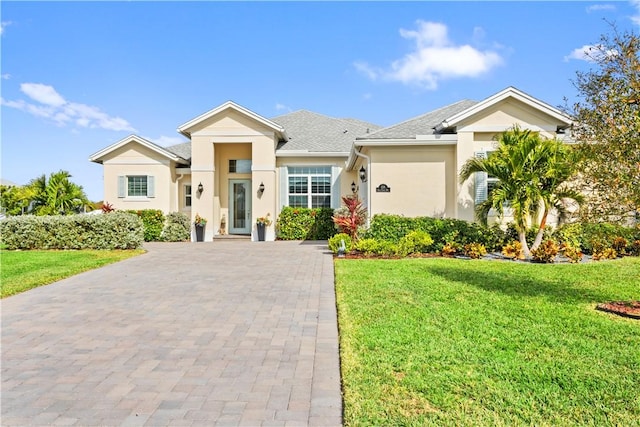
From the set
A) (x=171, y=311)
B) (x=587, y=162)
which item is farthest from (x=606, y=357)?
(x=171, y=311)

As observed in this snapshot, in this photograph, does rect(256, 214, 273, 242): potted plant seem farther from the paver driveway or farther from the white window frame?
the paver driveway

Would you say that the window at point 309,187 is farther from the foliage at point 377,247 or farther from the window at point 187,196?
the foliage at point 377,247

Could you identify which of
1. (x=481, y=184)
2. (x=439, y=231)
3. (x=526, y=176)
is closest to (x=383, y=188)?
(x=439, y=231)

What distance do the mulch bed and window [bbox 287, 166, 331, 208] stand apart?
14.8 metres

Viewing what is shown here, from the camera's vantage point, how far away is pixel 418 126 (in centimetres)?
1598

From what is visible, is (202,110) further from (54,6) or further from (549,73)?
(549,73)

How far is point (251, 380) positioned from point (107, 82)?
1437 centimetres

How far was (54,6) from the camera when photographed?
10820mm

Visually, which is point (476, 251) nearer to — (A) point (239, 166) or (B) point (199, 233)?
(B) point (199, 233)

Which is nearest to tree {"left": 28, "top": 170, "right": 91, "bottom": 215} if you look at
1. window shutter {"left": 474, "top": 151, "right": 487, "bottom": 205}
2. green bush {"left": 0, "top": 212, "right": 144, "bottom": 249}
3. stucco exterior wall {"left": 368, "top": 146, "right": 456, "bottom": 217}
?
green bush {"left": 0, "top": 212, "right": 144, "bottom": 249}

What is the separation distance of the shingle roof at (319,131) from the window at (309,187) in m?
1.11

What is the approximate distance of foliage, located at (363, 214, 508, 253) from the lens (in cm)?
1340

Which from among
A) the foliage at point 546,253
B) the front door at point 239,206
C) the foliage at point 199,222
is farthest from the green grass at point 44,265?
the foliage at point 546,253

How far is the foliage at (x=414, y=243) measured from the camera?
42.3 feet
